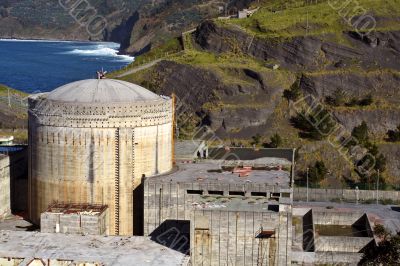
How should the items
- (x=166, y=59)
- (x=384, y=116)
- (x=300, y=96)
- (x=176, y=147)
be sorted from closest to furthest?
(x=176, y=147) → (x=384, y=116) → (x=300, y=96) → (x=166, y=59)

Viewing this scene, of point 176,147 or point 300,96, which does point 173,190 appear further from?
point 300,96

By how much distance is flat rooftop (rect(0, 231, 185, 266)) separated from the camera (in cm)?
3703

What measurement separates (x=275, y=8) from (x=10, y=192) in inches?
2740

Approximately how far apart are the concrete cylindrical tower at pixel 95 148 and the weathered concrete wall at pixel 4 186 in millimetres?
3433

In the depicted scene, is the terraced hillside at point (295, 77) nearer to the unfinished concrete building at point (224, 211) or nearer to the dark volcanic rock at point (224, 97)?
the dark volcanic rock at point (224, 97)

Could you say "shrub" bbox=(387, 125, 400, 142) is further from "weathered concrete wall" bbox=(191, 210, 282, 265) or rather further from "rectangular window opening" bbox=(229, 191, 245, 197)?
"weathered concrete wall" bbox=(191, 210, 282, 265)

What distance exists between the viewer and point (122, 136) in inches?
1667

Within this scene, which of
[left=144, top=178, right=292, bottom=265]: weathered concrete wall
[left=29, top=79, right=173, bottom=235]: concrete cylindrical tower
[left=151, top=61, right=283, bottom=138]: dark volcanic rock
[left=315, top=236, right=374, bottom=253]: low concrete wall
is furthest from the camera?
[left=151, top=61, right=283, bottom=138]: dark volcanic rock

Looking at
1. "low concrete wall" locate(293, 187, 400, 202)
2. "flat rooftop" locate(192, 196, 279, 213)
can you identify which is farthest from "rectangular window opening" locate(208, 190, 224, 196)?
"low concrete wall" locate(293, 187, 400, 202)

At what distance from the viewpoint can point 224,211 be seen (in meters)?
37.8

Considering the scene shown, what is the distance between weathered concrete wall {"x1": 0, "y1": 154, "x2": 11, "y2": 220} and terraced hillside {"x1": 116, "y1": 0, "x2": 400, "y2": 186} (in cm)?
2818

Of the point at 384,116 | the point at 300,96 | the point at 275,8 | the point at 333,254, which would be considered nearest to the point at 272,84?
the point at 300,96

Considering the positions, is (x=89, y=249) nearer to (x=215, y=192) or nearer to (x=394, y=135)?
(x=215, y=192)

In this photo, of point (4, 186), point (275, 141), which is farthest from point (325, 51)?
point (4, 186)
